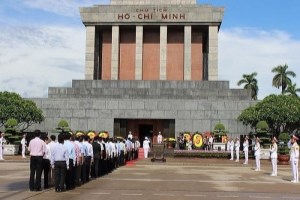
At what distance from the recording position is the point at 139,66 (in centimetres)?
5825

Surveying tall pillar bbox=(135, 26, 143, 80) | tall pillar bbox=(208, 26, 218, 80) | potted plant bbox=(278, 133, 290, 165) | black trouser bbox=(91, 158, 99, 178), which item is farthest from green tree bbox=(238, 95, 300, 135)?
black trouser bbox=(91, 158, 99, 178)

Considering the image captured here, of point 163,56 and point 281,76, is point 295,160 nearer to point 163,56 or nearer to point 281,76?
point 163,56

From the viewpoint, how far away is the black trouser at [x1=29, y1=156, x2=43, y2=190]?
16.4 m

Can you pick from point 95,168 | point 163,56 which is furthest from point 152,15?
point 95,168

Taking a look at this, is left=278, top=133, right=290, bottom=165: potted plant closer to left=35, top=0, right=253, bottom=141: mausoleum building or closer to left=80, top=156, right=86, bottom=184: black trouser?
left=35, top=0, right=253, bottom=141: mausoleum building

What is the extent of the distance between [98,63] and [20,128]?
14.0 meters

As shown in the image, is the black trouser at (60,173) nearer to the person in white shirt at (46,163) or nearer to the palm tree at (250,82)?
the person in white shirt at (46,163)

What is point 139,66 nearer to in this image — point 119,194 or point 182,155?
point 182,155

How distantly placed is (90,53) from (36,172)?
42.5m

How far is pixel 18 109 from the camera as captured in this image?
46719 mm

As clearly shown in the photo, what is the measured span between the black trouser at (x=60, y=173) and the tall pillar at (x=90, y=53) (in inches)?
1640

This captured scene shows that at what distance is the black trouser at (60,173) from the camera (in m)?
16.5

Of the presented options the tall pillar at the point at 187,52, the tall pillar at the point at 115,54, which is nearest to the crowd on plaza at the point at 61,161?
the tall pillar at the point at 187,52

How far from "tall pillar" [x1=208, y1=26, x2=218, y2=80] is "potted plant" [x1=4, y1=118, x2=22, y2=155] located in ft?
79.6
